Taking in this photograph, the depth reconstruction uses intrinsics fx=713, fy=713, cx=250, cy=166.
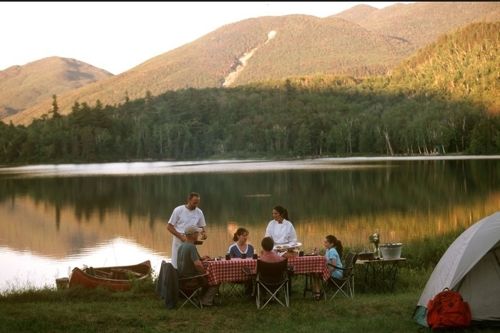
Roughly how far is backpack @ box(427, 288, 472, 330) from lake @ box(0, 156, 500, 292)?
37.5 feet

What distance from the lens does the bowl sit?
13109 millimetres

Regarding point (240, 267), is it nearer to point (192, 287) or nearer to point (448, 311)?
point (192, 287)

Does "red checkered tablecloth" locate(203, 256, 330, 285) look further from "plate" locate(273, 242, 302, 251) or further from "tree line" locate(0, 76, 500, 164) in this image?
"tree line" locate(0, 76, 500, 164)

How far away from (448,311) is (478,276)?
94 cm

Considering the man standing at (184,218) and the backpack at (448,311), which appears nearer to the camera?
the backpack at (448,311)

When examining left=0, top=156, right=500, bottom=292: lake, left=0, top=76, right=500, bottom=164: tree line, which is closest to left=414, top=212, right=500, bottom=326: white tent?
left=0, top=156, right=500, bottom=292: lake

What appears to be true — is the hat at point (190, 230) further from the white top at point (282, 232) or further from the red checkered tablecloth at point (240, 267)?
the white top at point (282, 232)

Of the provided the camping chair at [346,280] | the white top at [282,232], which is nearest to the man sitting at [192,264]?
the white top at [282,232]

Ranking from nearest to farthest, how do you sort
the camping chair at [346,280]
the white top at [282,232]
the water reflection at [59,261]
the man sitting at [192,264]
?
the man sitting at [192,264] < the camping chair at [346,280] < the white top at [282,232] < the water reflection at [59,261]

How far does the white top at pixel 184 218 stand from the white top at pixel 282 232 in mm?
1382

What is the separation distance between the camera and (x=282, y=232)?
1330cm

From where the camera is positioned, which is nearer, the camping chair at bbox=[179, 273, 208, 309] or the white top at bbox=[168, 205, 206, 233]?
the camping chair at bbox=[179, 273, 208, 309]

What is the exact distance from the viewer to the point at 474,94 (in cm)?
16625

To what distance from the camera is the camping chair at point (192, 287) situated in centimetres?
1177
